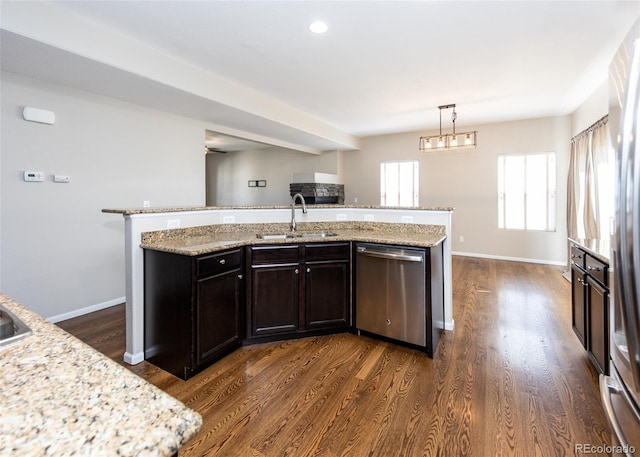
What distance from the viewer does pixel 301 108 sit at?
16.1 feet

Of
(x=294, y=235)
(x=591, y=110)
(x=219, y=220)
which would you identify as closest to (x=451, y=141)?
(x=591, y=110)

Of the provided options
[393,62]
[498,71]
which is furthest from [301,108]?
[498,71]

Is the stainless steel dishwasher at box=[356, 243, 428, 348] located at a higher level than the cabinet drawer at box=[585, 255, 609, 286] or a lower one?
lower

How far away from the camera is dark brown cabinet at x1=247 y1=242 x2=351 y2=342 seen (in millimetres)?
2590

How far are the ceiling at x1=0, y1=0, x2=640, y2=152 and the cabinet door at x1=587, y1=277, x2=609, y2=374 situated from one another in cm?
209

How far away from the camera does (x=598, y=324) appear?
1.98 m

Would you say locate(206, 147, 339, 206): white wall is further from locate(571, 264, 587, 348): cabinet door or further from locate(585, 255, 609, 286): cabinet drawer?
locate(585, 255, 609, 286): cabinet drawer

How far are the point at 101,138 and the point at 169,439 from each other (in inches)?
157

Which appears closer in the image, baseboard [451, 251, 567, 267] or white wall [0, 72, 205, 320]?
white wall [0, 72, 205, 320]

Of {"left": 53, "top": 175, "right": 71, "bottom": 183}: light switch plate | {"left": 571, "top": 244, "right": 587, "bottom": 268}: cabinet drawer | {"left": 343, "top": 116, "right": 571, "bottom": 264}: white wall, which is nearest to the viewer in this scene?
{"left": 571, "top": 244, "right": 587, "bottom": 268}: cabinet drawer

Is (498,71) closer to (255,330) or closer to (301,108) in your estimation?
(301,108)

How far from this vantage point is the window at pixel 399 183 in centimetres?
685

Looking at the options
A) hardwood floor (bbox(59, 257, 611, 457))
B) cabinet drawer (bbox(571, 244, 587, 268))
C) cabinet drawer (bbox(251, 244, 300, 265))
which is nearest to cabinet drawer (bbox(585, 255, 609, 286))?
cabinet drawer (bbox(571, 244, 587, 268))

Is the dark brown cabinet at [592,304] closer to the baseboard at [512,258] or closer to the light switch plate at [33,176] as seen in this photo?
the baseboard at [512,258]
